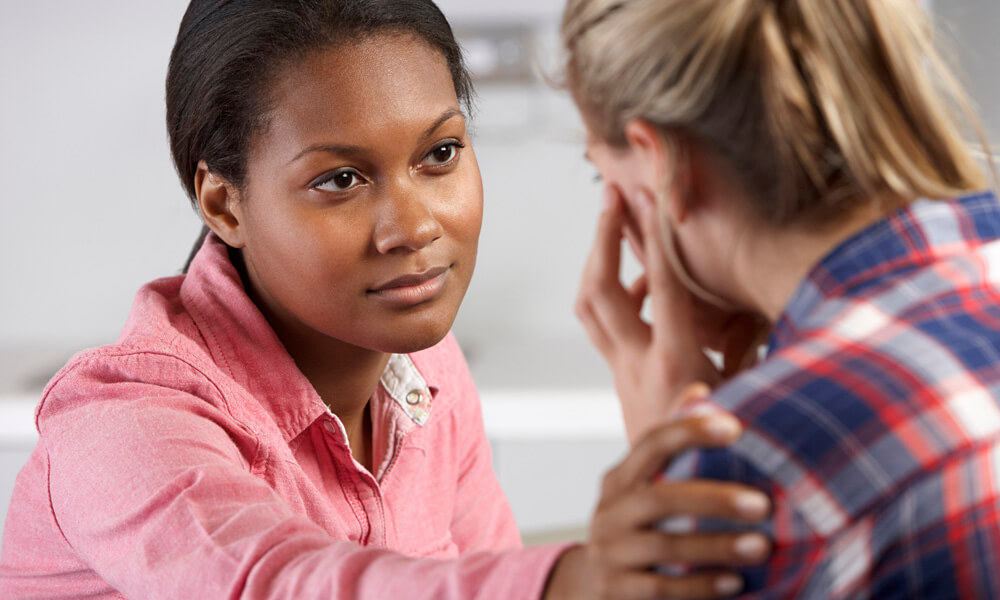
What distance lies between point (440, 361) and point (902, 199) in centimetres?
75

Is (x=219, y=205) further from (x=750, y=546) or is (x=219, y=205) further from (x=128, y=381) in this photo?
(x=750, y=546)

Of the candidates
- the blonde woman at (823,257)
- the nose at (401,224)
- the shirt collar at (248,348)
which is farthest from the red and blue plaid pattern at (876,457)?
the shirt collar at (248,348)

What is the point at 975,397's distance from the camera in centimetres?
64

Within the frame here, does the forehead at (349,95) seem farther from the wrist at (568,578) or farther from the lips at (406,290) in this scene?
the wrist at (568,578)

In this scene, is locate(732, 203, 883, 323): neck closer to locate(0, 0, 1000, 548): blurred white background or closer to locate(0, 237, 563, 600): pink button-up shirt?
locate(0, 237, 563, 600): pink button-up shirt

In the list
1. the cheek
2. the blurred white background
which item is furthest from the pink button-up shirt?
the blurred white background

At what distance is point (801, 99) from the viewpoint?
2.28ft

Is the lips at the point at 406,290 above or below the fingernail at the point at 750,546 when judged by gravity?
above

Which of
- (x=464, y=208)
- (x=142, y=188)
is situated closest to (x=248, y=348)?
(x=464, y=208)

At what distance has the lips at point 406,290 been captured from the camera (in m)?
1.06

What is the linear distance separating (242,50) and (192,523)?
1.54ft

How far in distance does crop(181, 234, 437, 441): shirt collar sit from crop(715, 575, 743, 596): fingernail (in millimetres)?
589

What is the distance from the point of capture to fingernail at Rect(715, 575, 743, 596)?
2.04ft

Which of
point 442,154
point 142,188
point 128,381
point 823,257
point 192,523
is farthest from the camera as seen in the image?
point 142,188
